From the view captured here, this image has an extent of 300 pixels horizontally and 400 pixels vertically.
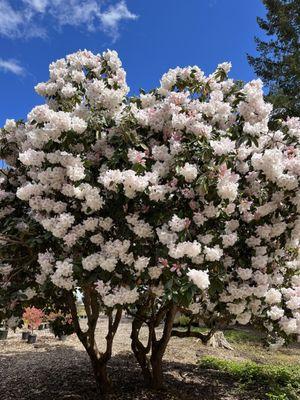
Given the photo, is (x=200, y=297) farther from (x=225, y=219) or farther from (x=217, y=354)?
(x=217, y=354)

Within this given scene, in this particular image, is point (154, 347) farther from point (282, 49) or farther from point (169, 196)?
point (282, 49)

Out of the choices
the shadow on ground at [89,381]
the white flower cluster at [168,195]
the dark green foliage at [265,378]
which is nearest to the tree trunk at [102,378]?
the shadow on ground at [89,381]

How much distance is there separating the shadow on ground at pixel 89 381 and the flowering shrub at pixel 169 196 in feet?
6.87

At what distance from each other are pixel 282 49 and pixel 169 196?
16.1 metres

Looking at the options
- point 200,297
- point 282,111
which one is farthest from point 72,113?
point 282,111

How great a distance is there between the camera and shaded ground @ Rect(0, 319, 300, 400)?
6691 millimetres

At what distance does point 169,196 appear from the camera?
14.6 ft

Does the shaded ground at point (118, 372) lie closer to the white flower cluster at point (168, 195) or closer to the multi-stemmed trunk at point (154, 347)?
the multi-stemmed trunk at point (154, 347)

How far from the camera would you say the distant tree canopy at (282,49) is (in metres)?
16.7

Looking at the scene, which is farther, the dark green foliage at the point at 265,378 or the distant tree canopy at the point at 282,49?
the distant tree canopy at the point at 282,49

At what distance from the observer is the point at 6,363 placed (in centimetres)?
973

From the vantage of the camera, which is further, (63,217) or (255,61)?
(255,61)

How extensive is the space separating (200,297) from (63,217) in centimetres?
187

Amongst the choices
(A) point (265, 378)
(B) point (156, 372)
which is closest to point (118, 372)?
(B) point (156, 372)
